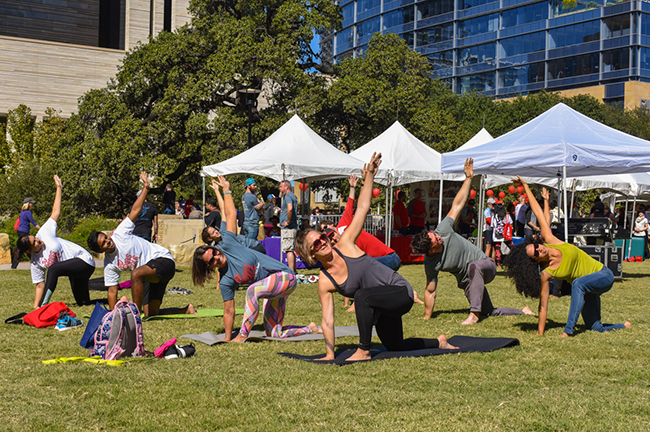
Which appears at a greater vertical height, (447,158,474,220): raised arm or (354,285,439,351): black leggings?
(447,158,474,220): raised arm

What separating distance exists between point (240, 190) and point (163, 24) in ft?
74.7

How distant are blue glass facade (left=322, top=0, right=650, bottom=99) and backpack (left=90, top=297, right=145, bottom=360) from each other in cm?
6929

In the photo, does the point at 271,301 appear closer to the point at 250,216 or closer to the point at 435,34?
the point at 250,216

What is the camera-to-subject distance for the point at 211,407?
180 inches

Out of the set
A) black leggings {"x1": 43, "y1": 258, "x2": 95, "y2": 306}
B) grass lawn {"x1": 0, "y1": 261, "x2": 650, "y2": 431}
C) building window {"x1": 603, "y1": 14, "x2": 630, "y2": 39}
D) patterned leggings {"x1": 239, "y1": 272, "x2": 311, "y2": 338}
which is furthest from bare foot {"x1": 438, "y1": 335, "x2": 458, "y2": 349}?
building window {"x1": 603, "y1": 14, "x2": 630, "y2": 39}

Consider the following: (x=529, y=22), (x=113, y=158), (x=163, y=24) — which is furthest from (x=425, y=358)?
(x=529, y=22)

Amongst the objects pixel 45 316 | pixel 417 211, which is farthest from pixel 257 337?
pixel 417 211

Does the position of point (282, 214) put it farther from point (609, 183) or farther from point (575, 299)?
point (609, 183)

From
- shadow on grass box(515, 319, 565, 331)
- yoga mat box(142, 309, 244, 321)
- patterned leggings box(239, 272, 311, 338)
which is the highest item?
patterned leggings box(239, 272, 311, 338)

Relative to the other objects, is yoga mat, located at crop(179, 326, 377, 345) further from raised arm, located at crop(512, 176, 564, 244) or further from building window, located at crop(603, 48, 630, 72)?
building window, located at crop(603, 48, 630, 72)

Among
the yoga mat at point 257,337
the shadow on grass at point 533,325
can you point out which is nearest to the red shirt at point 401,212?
the shadow on grass at point 533,325

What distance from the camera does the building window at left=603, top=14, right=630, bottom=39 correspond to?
69.6 m

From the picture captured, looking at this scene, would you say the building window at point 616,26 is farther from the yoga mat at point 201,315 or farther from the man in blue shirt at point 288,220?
the yoga mat at point 201,315

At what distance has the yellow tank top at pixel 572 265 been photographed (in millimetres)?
7266
